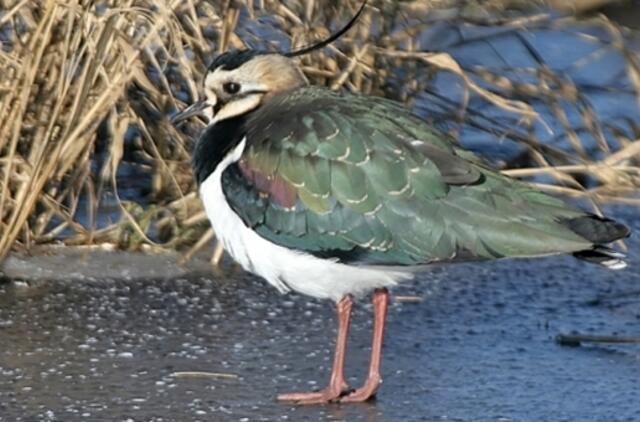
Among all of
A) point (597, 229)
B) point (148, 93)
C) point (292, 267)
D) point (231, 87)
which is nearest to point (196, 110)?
point (231, 87)

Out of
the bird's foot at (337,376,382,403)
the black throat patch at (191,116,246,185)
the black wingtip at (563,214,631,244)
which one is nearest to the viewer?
the black wingtip at (563,214,631,244)

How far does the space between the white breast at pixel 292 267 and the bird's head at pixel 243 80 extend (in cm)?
27

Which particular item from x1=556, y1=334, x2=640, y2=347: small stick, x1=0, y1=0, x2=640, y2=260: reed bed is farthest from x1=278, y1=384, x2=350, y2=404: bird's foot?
x1=0, y1=0, x2=640, y2=260: reed bed

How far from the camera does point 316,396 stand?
457 centimetres

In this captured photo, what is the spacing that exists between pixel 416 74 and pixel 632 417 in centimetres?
238

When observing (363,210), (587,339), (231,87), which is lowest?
(587,339)

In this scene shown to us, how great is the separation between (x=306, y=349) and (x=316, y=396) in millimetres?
455

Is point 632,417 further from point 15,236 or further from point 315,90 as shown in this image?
point 15,236

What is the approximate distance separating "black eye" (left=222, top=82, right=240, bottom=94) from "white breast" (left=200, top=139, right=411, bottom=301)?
11.2 inches

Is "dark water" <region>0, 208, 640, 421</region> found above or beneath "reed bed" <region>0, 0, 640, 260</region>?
beneath

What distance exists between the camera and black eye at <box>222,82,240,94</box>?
195 inches

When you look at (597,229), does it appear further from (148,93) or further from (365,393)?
(148,93)

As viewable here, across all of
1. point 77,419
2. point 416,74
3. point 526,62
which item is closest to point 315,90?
point 77,419

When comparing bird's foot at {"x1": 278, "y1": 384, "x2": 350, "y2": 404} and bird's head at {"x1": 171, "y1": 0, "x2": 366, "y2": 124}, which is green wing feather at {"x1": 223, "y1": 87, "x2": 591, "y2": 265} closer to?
bird's head at {"x1": 171, "y1": 0, "x2": 366, "y2": 124}
